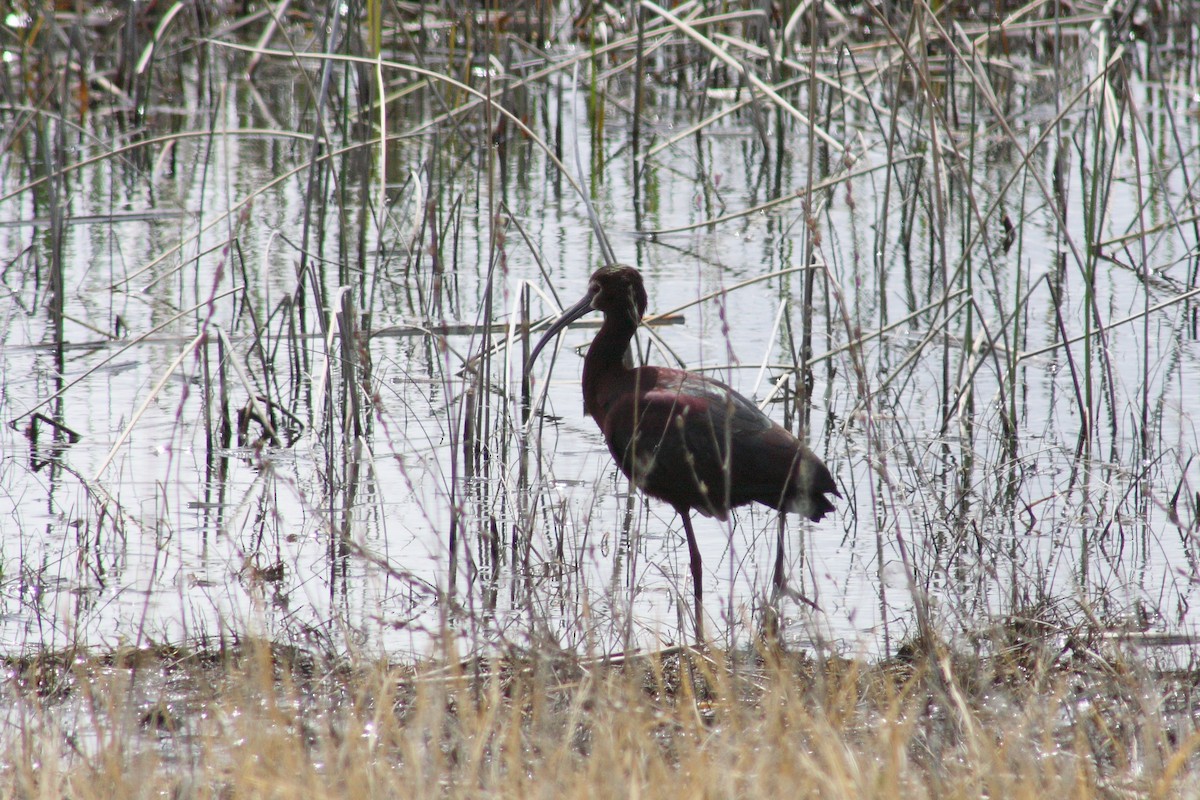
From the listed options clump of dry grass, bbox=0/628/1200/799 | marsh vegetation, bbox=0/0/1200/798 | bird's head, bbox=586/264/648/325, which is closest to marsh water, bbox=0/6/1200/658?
marsh vegetation, bbox=0/0/1200/798

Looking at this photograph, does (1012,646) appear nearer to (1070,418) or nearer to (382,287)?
(1070,418)

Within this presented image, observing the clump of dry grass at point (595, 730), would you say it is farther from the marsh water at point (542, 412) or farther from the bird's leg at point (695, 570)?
the bird's leg at point (695, 570)

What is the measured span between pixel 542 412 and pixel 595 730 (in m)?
1.49

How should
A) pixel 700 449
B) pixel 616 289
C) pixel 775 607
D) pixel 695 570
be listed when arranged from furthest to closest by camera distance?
pixel 616 289, pixel 700 449, pixel 695 570, pixel 775 607

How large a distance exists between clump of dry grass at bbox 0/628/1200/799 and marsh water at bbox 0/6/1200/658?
131mm

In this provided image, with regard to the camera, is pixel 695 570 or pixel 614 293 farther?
pixel 614 293

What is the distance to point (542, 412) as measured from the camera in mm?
3934

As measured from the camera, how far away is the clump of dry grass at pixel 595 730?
226 cm

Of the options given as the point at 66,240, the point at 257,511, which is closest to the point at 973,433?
the point at 257,511

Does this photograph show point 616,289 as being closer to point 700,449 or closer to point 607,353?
point 607,353

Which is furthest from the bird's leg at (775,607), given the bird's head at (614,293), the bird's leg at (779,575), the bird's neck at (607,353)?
the bird's head at (614,293)

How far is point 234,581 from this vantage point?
12.7 feet

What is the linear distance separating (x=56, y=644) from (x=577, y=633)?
117cm

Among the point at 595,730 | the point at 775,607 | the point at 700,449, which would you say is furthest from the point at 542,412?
the point at 595,730
